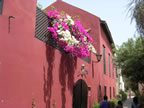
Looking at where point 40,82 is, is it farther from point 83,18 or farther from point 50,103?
point 83,18

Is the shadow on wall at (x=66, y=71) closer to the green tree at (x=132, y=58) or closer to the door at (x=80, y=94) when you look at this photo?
the door at (x=80, y=94)

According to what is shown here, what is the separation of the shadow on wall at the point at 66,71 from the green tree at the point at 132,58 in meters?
6.30

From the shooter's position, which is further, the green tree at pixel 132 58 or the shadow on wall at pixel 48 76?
the green tree at pixel 132 58

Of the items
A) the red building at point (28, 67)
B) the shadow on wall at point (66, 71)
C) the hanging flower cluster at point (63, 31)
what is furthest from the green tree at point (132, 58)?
the hanging flower cluster at point (63, 31)

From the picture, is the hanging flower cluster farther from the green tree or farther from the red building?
the green tree

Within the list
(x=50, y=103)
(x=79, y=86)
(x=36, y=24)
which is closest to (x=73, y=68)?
(x=79, y=86)

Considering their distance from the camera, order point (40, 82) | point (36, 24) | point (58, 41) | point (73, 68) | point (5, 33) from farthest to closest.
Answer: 1. point (73, 68)
2. point (58, 41)
3. point (36, 24)
4. point (40, 82)
5. point (5, 33)

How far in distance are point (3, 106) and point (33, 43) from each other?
205cm

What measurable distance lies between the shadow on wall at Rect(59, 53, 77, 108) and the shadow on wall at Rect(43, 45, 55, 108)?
0.78 metres

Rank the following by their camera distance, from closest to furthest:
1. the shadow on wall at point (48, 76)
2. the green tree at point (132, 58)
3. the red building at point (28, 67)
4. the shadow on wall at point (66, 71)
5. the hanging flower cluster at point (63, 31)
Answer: the red building at point (28, 67)
the shadow on wall at point (48, 76)
the hanging flower cluster at point (63, 31)
the shadow on wall at point (66, 71)
the green tree at point (132, 58)

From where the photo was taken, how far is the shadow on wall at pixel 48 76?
18.2 feet

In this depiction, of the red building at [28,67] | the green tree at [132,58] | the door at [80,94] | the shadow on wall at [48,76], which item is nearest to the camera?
the red building at [28,67]

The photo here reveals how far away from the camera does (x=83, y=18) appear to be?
43.1 ft

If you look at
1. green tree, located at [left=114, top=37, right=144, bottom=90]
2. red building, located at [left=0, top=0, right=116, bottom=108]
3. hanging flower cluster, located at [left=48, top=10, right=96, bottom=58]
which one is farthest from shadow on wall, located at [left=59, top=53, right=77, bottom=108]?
green tree, located at [left=114, top=37, right=144, bottom=90]
